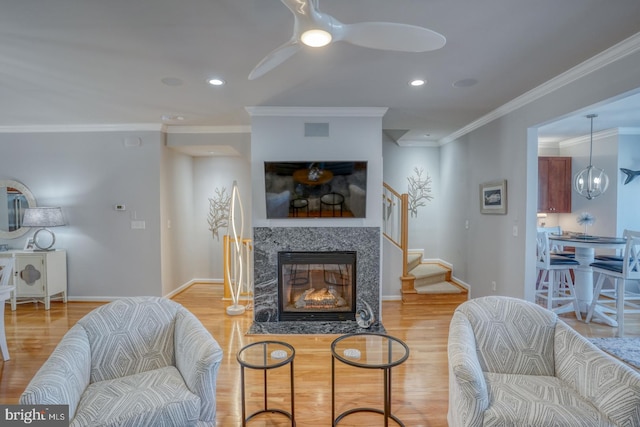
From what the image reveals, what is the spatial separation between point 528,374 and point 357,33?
2150 millimetres

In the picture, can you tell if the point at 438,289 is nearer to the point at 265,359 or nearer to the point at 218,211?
the point at 265,359

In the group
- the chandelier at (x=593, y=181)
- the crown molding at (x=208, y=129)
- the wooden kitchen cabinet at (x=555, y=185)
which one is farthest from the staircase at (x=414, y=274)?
the crown molding at (x=208, y=129)

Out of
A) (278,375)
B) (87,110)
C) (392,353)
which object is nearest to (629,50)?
(392,353)

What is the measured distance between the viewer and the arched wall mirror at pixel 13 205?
4.54m

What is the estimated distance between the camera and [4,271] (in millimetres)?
2941

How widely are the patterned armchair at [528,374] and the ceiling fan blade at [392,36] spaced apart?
63.2 inches

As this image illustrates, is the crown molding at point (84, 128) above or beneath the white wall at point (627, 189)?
above

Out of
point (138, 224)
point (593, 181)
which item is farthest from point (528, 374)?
point (138, 224)

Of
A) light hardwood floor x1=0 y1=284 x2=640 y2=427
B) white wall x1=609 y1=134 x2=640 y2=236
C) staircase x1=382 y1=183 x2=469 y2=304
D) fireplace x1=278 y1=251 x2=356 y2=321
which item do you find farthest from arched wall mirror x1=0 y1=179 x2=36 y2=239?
white wall x1=609 y1=134 x2=640 y2=236

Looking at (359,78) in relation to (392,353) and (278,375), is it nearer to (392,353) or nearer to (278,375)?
(392,353)

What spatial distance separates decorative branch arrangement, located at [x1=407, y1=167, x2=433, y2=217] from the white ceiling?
6.15ft

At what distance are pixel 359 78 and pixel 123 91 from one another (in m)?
2.36

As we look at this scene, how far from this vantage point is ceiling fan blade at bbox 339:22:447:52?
60.5 inches

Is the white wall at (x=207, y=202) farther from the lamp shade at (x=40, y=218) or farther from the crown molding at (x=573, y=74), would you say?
the crown molding at (x=573, y=74)
